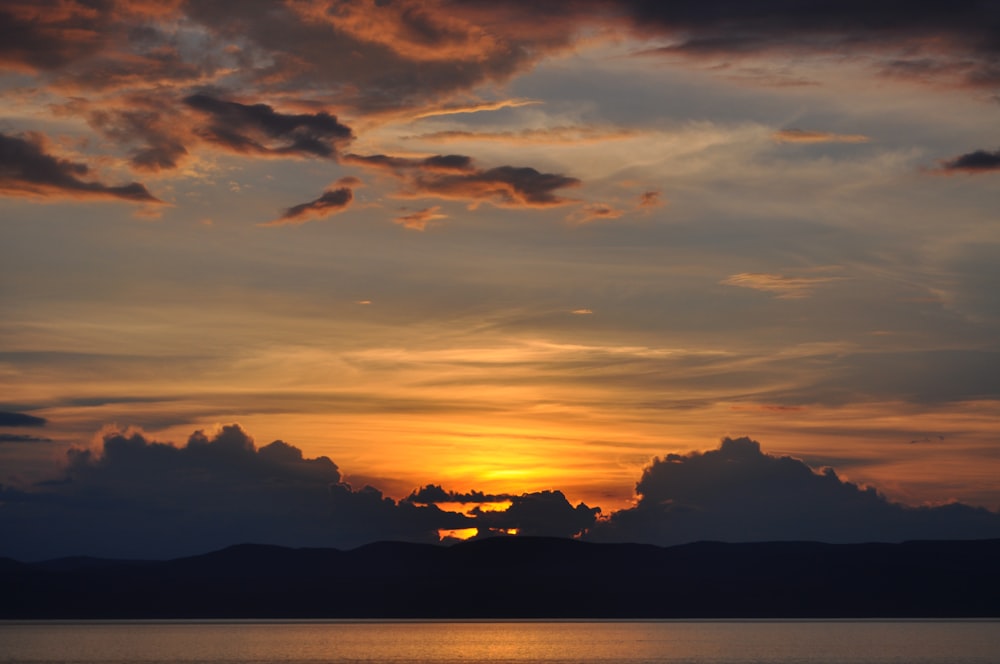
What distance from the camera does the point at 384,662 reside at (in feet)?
628

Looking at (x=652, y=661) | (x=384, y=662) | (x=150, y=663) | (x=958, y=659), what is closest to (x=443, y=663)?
(x=384, y=662)

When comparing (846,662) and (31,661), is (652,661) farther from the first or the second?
(31,661)

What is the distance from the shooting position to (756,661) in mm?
187375

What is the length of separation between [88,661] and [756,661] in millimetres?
104125

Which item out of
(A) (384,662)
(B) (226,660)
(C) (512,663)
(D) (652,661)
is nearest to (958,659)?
(D) (652,661)

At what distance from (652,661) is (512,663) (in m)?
22.2

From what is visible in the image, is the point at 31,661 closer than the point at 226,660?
Yes

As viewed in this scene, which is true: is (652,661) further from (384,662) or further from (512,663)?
(384,662)

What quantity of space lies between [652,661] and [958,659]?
160 feet

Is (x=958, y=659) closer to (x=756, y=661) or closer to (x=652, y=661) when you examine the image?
(x=756, y=661)

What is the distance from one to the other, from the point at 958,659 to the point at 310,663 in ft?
335

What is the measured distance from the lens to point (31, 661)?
7333 inches

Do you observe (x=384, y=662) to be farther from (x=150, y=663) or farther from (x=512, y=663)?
(x=150, y=663)

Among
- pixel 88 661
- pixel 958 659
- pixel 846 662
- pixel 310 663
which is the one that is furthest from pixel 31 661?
pixel 958 659
